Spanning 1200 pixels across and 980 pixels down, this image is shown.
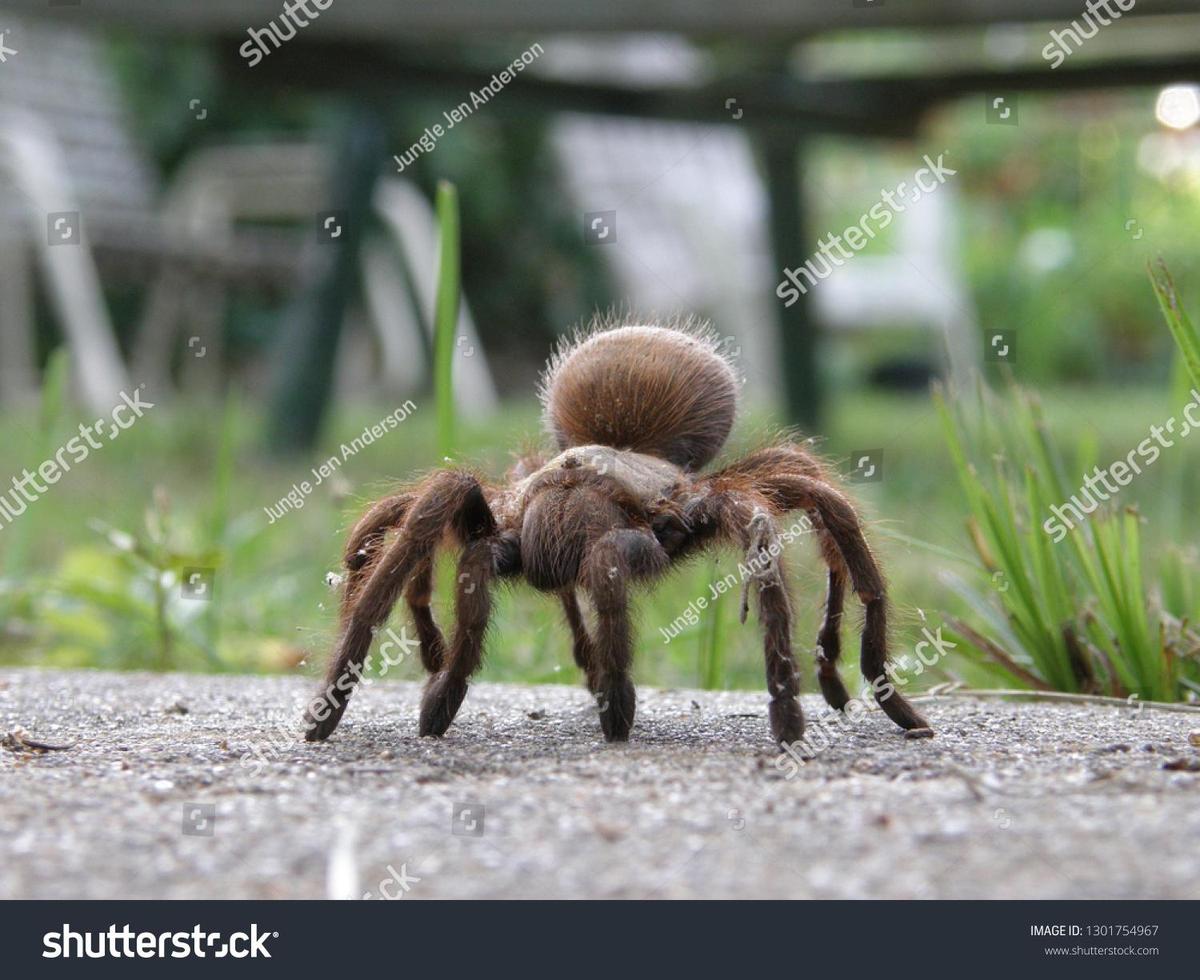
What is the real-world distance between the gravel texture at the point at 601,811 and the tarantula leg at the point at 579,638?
0.13 metres

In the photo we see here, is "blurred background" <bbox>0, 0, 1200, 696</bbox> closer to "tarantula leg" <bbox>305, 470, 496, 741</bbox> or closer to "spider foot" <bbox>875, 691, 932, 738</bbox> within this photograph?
"spider foot" <bbox>875, 691, 932, 738</bbox>

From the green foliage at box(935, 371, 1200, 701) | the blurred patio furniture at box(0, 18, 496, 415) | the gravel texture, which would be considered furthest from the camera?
the blurred patio furniture at box(0, 18, 496, 415)

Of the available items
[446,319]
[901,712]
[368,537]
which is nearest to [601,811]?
[901,712]

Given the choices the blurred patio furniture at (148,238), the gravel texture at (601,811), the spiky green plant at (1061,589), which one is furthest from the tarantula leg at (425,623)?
the blurred patio furniture at (148,238)

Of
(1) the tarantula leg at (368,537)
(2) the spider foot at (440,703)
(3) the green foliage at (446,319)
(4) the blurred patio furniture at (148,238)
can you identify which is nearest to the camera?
(2) the spider foot at (440,703)

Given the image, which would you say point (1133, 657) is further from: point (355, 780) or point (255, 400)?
point (255, 400)

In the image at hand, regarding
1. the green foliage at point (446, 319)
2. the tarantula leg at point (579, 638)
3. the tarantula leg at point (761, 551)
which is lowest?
the tarantula leg at point (579, 638)

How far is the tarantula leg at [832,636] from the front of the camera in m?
2.51

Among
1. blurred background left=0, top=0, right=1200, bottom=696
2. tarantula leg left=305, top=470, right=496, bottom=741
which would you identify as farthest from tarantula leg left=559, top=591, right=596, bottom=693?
tarantula leg left=305, top=470, right=496, bottom=741

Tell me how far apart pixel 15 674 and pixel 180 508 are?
220 centimetres

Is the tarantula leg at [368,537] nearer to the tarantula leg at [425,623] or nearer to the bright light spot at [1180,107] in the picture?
the tarantula leg at [425,623]

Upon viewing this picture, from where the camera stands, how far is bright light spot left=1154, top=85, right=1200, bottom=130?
651cm

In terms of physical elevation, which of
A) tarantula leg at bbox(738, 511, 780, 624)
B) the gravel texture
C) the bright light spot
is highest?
the bright light spot
